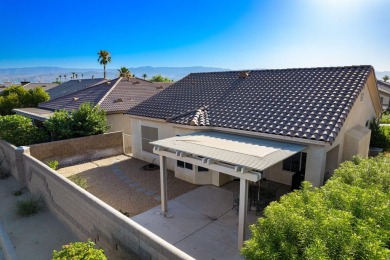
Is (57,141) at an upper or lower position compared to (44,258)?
upper

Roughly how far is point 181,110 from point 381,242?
14087 millimetres

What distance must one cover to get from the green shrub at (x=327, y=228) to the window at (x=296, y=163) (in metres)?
7.74

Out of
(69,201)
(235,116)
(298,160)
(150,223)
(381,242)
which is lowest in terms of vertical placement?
(150,223)

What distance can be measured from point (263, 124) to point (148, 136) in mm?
9254

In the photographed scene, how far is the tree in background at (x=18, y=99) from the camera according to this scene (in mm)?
31938

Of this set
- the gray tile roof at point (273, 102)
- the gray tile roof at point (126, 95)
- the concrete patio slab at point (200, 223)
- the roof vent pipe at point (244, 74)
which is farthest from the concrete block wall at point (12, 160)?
the roof vent pipe at point (244, 74)

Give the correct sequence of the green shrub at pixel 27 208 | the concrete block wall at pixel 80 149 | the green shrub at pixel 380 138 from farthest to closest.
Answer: the green shrub at pixel 380 138 < the concrete block wall at pixel 80 149 < the green shrub at pixel 27 208

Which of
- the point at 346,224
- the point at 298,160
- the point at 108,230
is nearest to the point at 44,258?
the point at 108,230

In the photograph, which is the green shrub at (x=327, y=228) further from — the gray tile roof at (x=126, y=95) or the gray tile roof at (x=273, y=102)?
the gray tile roof at (x=126, y=95)

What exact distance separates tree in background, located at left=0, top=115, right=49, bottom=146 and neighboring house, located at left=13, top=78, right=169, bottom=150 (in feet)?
9.95

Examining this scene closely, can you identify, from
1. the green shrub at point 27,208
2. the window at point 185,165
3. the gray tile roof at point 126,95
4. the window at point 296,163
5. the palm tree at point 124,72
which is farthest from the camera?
the palm tree at point 124,72

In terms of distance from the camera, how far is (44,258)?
9.75 m

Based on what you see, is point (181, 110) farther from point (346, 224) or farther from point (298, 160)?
point (346, 224)

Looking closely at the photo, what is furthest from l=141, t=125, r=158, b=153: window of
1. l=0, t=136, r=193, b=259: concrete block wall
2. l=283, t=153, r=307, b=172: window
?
l=283, t=153, r=307, b=172: window
